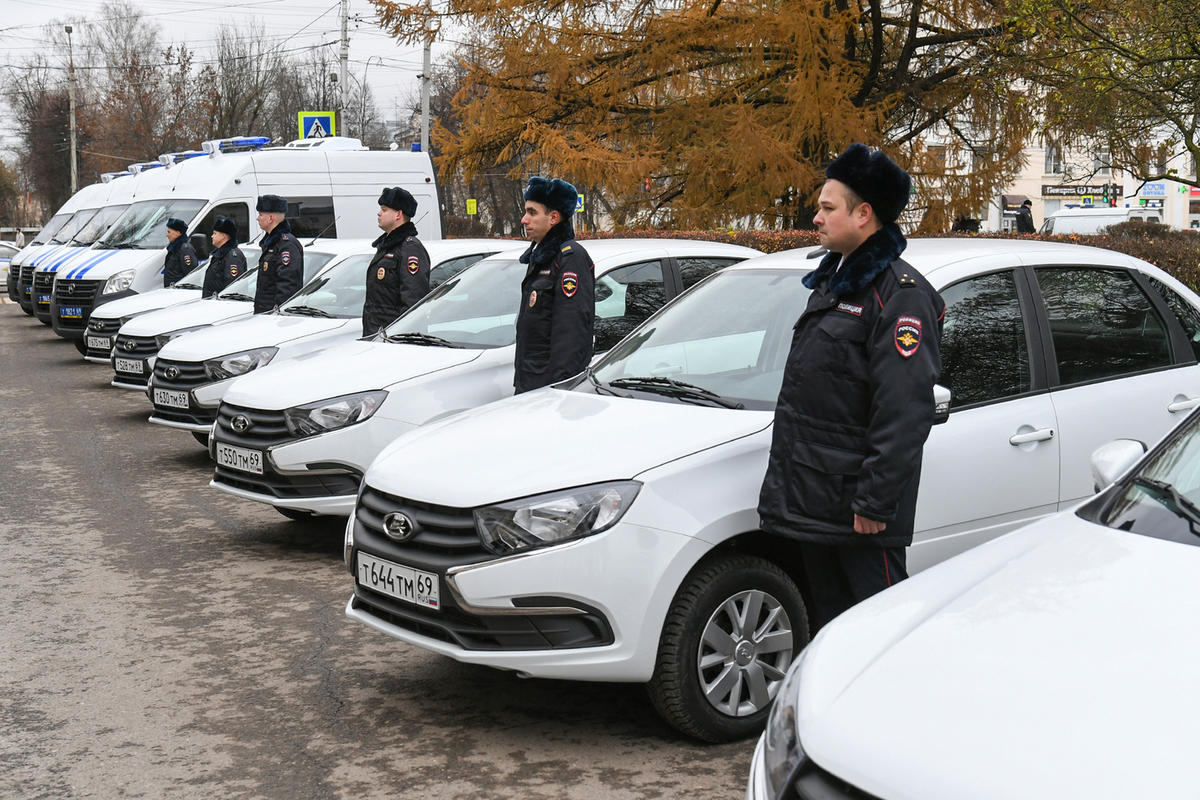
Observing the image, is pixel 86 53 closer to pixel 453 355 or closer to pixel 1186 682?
pixel 453 355

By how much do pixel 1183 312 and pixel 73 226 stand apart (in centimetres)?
2206

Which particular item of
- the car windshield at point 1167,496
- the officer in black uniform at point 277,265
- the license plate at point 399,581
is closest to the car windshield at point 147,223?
the officer in black uniform at point 277,265

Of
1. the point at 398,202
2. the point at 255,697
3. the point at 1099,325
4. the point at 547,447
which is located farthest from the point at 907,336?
the point at 398,202

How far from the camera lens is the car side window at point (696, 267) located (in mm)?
7133

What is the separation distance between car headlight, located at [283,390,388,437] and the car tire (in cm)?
299

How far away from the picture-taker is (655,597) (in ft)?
12.9

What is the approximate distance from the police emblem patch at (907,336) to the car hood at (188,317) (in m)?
8.80

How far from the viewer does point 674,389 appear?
472 cm

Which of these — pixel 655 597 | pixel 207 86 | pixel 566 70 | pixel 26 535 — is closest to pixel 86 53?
pixel 207 86

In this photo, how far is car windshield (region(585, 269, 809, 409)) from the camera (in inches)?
183

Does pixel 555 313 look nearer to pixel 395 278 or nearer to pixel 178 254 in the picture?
pixel 395 278

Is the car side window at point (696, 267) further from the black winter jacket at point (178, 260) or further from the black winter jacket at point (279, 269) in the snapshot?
the black winter jacket at point (178, 260)

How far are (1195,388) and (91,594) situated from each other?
4.95 metres

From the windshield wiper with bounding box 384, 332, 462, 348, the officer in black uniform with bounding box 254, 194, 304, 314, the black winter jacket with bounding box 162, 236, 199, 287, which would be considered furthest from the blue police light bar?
the windshield wiper with bounding box 384, 332, 462, 348
